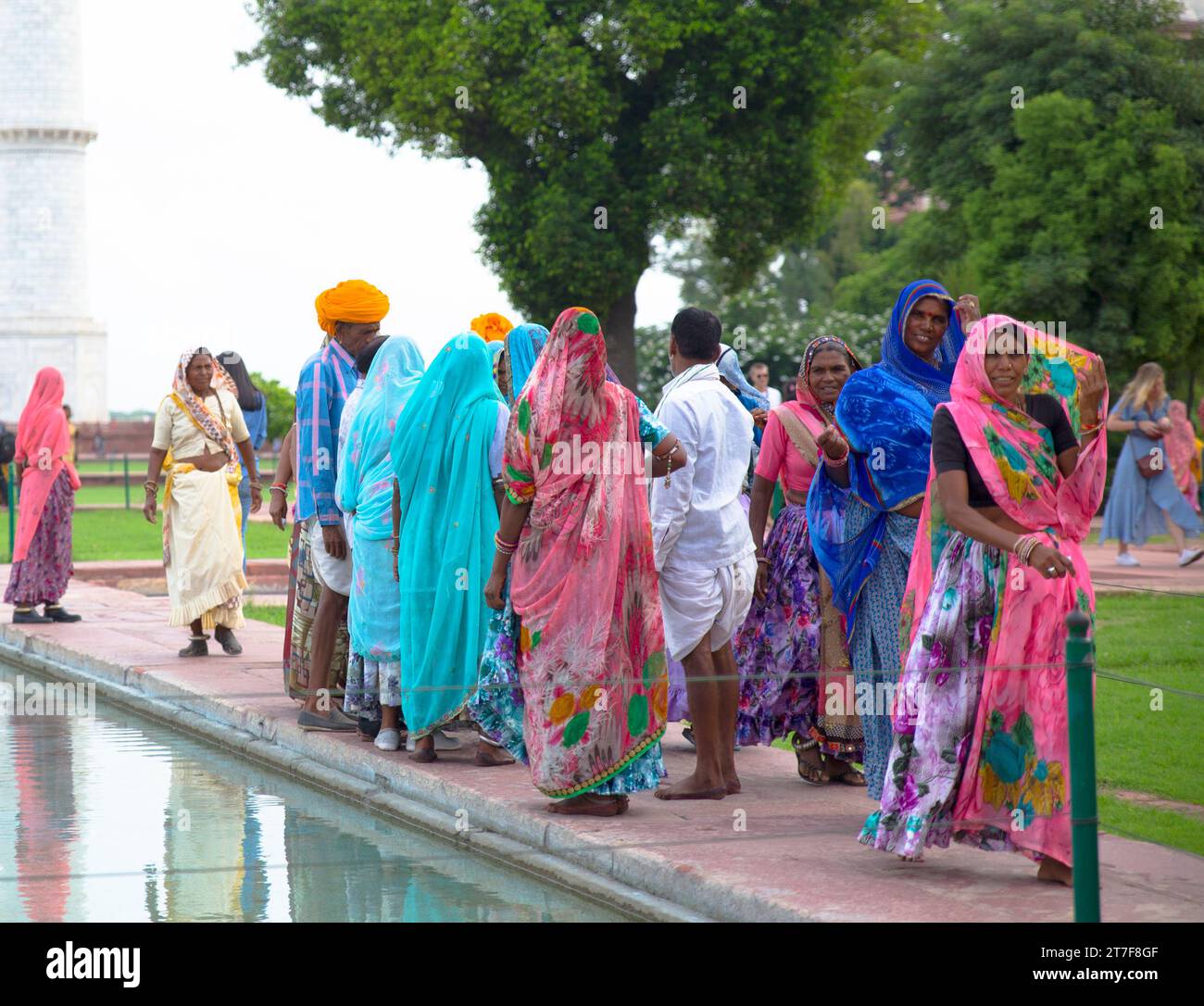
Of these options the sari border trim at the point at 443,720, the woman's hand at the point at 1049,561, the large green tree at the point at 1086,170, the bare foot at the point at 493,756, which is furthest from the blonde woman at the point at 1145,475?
the woman's hand at the point at 1049,561

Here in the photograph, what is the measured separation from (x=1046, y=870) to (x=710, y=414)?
2130mm

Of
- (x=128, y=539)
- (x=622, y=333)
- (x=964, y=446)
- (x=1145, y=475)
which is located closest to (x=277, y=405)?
(x=622, y=333)

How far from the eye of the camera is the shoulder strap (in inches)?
281

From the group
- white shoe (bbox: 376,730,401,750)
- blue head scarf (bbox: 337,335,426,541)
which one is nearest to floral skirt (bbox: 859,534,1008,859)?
white shoe (bbox: 376,730,401,750)

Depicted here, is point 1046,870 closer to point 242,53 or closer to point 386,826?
point 386,826

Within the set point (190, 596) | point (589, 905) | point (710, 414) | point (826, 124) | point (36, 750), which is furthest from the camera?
point (826, 124)

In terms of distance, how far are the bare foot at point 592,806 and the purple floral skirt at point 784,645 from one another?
0.89 meters

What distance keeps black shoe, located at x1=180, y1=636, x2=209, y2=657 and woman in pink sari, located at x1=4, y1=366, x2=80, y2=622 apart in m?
2.28

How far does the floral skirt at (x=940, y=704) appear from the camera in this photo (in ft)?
17.5

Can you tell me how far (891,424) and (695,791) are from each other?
1547mm

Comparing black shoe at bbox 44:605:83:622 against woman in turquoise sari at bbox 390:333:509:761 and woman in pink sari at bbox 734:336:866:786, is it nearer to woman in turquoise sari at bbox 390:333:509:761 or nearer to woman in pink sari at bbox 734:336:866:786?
woman in turquoise sari at bbox 390:333:509:761

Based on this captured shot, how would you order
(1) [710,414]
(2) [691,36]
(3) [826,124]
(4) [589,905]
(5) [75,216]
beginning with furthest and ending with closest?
(5) [75,216] < (3) [826,124] < (2) [691,36] < (1) [710,414] < (4) [589,905]

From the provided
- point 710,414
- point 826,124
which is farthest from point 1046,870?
point 826,124

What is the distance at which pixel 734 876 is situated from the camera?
5375 mm
